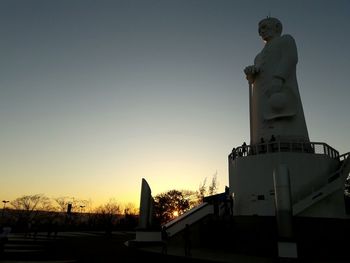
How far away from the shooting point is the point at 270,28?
28.2m

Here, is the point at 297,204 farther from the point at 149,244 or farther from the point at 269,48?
the point at 269,48

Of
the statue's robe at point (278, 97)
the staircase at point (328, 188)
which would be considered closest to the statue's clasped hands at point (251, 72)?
the statue's robe at point (278, 97)

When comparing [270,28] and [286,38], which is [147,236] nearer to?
[286,38]

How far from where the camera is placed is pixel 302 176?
22203mm

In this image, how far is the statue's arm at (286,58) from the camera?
26.2 m

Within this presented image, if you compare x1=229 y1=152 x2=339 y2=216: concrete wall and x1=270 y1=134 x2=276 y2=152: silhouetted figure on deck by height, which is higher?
x1=270 y1=134 x2=276 y2=152: silhouetted figure on deck

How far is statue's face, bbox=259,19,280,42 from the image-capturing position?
28.2 metres

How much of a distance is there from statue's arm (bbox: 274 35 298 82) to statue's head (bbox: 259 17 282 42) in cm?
128

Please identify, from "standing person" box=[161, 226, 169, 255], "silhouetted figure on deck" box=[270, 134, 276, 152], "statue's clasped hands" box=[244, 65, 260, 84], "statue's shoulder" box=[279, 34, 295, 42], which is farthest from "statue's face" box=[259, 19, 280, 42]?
"standing person" box=[161, 226, 169, 255]

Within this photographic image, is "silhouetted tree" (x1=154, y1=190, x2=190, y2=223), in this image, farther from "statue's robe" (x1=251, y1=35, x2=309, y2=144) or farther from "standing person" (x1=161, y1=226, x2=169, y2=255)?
"standing person" (x1=161, y1=226, x2=169, y2=255)

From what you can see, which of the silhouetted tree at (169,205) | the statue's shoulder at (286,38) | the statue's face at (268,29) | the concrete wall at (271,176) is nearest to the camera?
the concrete wall at (271,176)

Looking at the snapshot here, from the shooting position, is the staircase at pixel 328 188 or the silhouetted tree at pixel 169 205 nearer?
the staircase at pixel 328 188

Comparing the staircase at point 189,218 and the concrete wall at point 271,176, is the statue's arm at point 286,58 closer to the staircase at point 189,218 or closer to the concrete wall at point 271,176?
the concrete wall at point 271,176

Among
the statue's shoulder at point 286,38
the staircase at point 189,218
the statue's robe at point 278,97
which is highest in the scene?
the statue's shoulder at point 286,38
